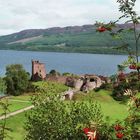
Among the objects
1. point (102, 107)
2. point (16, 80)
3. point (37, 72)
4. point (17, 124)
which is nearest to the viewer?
point (17, 124)

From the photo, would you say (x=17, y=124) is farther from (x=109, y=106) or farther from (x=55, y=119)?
(x=55, y=119)

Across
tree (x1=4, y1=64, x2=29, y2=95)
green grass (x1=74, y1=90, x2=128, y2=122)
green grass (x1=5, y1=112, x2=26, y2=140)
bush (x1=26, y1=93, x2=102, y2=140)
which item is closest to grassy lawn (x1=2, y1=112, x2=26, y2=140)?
green grass (x1=5, y1=112, x2=26, y2=140)

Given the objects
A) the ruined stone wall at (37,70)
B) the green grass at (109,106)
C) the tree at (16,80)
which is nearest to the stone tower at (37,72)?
the ruined stone wall at (37,70)

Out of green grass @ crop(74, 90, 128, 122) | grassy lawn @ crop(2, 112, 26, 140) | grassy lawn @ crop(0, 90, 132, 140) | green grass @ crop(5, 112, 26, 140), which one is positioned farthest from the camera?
green grass @ crop(74, 90, 128, 122)

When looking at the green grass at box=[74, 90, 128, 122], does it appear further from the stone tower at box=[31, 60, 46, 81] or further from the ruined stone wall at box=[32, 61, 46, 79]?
the ruined stone wall at box=[32, 61, 46, 79]

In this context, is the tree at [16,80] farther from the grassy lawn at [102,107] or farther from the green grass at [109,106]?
the green grass at [109,106]

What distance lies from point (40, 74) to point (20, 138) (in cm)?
5679

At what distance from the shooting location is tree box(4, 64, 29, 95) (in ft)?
282

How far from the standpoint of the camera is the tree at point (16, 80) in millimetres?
86100

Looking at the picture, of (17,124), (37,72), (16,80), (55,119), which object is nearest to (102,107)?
(17,124)

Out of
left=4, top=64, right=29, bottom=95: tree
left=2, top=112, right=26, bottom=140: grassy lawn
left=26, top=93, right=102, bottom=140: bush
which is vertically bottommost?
left=2, top=112, right=26, bottom=140: grassy lawn

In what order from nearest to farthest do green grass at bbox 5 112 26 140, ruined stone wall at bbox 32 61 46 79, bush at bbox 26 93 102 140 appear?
bush at bbox 26 93 102 140 → green grass at bbox 5 112 26 140 → ruined stone wall at bbox 32 61 46 79

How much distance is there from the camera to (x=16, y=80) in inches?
3492

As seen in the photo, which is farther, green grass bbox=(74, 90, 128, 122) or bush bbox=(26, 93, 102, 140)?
green grass bbox=(74, 90, 128, 122)
